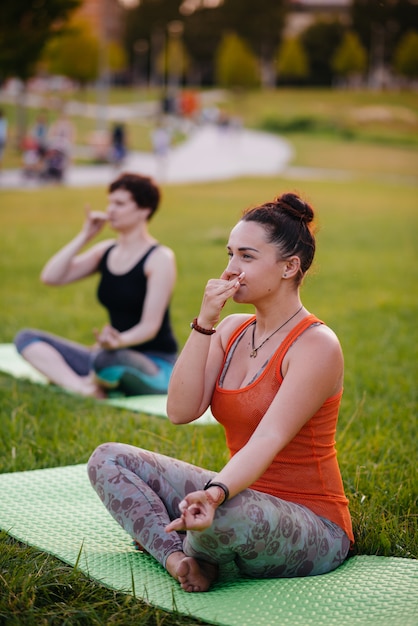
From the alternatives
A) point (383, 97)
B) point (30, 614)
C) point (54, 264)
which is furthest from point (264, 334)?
point (383, 97)

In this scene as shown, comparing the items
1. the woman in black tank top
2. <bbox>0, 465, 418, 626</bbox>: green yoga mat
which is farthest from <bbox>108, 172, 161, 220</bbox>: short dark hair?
<bbox>0, 465, 418, 626</bbox>: green yoga mat

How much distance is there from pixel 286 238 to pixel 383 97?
214 feet

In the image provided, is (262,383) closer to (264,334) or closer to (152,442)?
(264,334)


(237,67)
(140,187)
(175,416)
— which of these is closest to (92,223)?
(140,187)

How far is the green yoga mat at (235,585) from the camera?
2.81m

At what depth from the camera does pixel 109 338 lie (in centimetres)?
554

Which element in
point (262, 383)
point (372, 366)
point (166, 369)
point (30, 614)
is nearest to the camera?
point (30, 614)

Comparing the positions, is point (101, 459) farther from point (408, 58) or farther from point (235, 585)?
point (408, 58)

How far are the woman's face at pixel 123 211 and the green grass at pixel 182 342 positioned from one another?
3.68 ft

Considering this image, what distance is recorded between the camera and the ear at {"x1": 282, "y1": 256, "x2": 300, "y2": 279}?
3113mm

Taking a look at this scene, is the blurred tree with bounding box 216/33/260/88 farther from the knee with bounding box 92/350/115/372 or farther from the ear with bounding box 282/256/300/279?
the ear with bounding box 282/256/300/279

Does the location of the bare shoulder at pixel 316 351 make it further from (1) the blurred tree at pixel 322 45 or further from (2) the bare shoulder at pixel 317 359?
(1) the blurred tree at pixel 322 45

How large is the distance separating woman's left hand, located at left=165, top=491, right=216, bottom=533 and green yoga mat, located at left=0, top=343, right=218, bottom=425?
2550 mm

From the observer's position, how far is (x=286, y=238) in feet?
10.2
